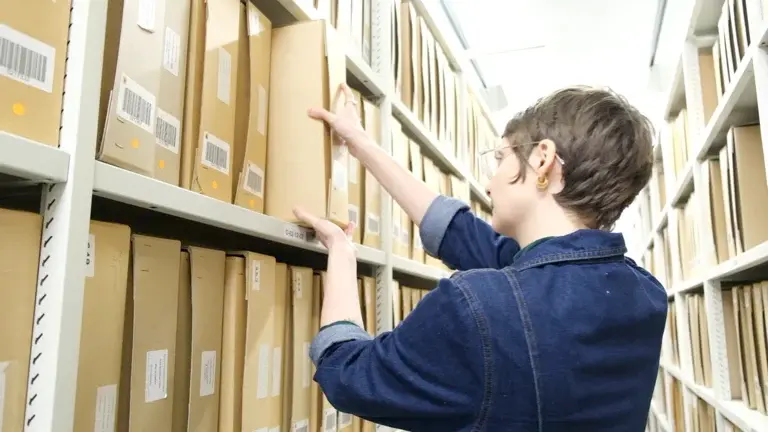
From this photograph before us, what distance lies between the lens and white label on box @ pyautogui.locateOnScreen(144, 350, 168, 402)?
68cm

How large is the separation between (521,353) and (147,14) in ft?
1.90

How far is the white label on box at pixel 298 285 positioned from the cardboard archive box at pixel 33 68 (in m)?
0.52

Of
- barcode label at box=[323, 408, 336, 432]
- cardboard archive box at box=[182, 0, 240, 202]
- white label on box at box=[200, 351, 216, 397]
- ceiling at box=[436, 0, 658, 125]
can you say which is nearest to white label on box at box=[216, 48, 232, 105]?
cardboard archive box at box=[182, 0, 240, 202]

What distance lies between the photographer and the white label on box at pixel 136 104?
0.64 metres

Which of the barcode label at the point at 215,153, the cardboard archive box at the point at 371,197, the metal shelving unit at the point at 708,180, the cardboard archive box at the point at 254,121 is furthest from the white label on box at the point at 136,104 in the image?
the metal shelving unit at the point at 708,180

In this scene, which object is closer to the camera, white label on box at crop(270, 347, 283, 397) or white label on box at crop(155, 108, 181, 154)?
white label on box at crop(155, 108, 181, 154)

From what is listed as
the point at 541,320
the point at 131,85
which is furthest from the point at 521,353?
the point at 131,85

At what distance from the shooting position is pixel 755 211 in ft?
4.67

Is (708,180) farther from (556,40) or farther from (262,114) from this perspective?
(556,40)

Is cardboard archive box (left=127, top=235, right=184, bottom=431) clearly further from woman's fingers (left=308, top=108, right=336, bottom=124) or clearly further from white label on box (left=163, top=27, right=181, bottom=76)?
woman's fingers (left=308, top=108, right=336, bottom=124)

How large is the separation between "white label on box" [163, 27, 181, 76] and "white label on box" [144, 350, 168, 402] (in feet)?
1.14

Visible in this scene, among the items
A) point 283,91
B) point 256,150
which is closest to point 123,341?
point 256,150

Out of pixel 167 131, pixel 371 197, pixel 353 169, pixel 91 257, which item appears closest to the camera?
pixel 91 257

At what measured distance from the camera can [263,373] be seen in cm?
91
